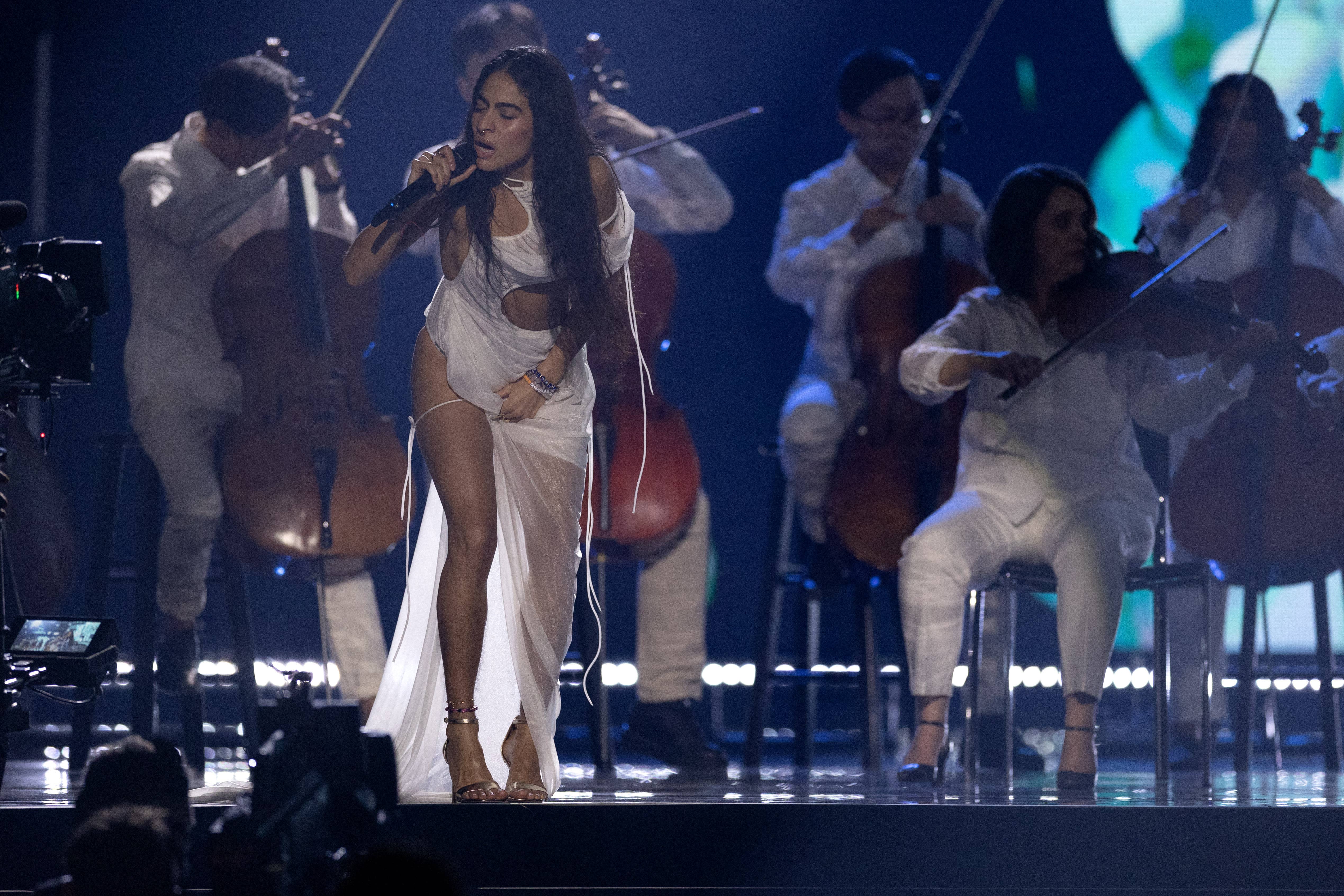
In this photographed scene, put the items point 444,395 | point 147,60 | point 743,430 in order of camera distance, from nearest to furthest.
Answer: point 444,395
point 147,60
point 743,430

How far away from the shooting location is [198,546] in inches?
142

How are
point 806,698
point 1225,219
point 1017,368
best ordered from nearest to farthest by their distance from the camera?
point 1017,368 < point 1225,219 < point 806,698

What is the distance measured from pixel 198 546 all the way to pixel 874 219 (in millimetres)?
1764

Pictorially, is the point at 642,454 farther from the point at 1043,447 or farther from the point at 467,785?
the point at 467,785

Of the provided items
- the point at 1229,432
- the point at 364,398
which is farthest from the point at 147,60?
the point at 1229,432

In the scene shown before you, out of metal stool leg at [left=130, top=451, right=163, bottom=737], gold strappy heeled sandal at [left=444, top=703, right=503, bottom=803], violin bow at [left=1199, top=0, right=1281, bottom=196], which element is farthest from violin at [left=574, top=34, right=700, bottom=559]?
violin bow at [left=1199, top=0, right=1281, bottom=196]

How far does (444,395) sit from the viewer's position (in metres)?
2.58

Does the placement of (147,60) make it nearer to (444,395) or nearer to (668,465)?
(668,465)

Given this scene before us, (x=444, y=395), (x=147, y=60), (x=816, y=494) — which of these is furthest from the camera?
(x=147, y=60)

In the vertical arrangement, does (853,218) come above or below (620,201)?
above

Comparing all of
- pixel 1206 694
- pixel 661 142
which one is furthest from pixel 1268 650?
pixel 661 142

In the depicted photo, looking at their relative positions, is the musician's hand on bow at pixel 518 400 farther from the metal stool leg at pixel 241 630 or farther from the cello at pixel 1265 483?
the cello at pixel 1265 483

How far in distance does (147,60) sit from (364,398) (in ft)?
6.84

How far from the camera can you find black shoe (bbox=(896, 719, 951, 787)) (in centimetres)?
315
